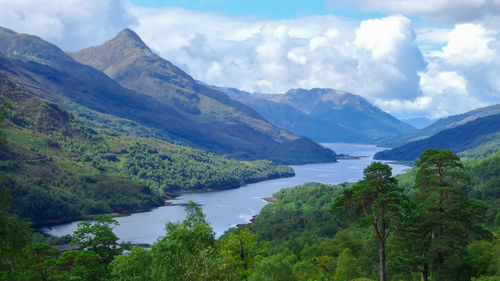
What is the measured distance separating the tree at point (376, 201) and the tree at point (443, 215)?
4.88m

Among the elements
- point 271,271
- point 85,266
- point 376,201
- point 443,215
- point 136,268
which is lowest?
point 85,266

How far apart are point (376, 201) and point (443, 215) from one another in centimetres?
915

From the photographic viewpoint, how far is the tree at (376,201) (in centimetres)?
3950

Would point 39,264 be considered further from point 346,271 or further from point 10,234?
point 346,271

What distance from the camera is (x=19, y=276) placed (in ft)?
85.4

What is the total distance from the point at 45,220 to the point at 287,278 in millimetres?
175008

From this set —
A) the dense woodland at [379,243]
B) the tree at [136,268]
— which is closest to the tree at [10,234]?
the dense woodland at [379,243]

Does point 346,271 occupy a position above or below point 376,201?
below

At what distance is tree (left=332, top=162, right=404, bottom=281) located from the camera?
39500 mm

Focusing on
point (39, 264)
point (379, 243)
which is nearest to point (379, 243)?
point (379, 243)

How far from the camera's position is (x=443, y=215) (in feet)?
143

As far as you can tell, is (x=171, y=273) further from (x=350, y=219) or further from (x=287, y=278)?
(x=287, y=278)

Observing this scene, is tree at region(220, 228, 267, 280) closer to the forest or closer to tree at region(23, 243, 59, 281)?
the forest

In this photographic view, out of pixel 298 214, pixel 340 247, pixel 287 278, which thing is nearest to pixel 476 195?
pixel 298 214
